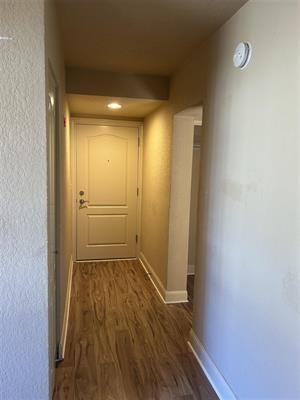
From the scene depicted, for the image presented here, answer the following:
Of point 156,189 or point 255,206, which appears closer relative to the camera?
point 255,206

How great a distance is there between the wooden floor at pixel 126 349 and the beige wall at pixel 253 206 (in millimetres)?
281

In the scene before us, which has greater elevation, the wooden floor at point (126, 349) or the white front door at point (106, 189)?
the white front door at point (106, 189)

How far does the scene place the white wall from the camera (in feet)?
4.30

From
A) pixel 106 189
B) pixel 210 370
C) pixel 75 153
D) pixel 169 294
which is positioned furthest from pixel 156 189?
pixel 210 370

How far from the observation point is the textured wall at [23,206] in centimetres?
132

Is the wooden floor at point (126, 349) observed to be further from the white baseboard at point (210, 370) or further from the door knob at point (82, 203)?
the door knob at point (82, 203)

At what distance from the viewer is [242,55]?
5.39ft

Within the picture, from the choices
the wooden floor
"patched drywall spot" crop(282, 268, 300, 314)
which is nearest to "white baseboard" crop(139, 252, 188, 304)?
the wooden floor

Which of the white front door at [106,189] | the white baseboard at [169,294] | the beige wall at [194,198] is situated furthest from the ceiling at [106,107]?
the white baseboard at [169,294]

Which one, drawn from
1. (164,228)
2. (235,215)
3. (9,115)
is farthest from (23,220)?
(164,228)

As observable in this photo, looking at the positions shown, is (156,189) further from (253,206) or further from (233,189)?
(253,206)

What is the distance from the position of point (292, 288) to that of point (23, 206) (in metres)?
1.24

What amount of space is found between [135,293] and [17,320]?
207cm

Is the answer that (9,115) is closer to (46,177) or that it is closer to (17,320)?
(46,177)
